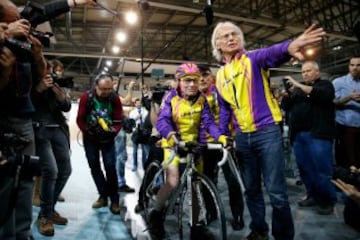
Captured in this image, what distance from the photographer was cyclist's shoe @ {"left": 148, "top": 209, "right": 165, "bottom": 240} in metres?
2.65

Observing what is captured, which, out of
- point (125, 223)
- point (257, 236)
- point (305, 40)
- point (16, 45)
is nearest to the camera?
point (16, 45)

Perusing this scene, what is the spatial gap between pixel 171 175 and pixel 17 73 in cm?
131

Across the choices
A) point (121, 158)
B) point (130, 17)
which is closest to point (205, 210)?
point (121, 158)

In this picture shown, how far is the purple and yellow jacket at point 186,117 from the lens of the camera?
266 centimetres

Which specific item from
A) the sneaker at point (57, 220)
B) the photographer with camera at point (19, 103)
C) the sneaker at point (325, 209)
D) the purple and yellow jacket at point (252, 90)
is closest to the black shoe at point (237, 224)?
the sneaker at point (325, 209)

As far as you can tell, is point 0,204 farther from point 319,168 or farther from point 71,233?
point 319,168

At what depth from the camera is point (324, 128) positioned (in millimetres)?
3229

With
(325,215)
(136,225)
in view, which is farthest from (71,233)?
(325,215)

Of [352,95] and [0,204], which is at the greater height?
[352,95]

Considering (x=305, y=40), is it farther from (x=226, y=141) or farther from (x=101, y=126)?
(x=101, y=126)

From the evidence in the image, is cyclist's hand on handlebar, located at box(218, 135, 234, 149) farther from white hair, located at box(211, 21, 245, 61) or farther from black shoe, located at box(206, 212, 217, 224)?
black shoe, located at box(206, 212, 217, 224)

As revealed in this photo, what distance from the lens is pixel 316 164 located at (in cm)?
330

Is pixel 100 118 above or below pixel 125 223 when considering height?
above

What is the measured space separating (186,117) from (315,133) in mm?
1439
